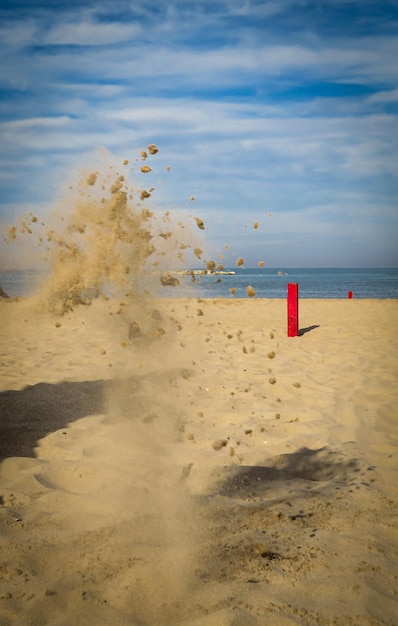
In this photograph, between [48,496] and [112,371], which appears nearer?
[48,496]

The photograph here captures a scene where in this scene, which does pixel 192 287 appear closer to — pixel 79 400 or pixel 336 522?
pixel 79 400

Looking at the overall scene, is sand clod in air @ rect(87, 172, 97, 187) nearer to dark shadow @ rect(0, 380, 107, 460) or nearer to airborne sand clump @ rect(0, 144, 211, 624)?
airborne sand clump @ rect(0, 144, 211, 624)

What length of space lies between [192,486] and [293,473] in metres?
0.77

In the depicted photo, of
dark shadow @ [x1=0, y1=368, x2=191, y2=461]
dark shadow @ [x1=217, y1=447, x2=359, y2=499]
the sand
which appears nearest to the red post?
the sand

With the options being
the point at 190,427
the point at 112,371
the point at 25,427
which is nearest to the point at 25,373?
the point at 112,371

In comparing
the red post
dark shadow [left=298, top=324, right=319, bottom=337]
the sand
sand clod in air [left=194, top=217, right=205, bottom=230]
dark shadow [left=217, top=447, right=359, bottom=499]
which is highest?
sand clod in air [left=194, top=217, right=205, bottom=230]

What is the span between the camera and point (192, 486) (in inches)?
124

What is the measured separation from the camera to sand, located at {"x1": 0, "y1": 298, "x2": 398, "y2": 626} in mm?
2006

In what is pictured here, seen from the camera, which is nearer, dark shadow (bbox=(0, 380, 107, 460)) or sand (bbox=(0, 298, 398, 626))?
sand (bbox=(0, 298, 398, 626))

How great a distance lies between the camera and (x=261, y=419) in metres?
4.46

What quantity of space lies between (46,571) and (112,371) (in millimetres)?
3968

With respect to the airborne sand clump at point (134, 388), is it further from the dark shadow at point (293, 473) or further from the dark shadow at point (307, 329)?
the dark shadow at point (307, 329)

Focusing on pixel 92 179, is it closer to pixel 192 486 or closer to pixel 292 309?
pixel 192 486

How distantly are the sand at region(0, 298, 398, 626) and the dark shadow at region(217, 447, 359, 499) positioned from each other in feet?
0.05
